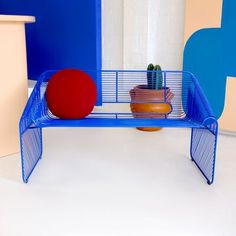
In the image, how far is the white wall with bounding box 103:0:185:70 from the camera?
152 cm

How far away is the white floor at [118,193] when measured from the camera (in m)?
0.74

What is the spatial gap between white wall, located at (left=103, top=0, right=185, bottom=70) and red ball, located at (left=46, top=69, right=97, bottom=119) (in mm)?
583

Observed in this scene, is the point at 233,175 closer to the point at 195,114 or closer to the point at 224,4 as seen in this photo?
the point at 195,114

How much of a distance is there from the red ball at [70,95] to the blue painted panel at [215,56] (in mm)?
566

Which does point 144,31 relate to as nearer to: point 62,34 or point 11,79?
point 62,34

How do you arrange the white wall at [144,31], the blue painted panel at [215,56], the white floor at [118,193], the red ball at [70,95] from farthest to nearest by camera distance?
1. the white wall at [144,31]
2. the blue painted panel at [215,56]
3. the red ball at [70,95]
4. the white floor at [118,193]

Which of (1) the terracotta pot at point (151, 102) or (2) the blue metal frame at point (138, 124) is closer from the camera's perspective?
(2) the blue metal frame at point (138, 124)

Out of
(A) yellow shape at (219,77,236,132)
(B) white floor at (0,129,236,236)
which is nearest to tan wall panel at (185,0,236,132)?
(A) yellow shape at (219,77,236,132)

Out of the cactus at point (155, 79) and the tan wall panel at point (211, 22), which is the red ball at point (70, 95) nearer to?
the cactus at point (155, 79)

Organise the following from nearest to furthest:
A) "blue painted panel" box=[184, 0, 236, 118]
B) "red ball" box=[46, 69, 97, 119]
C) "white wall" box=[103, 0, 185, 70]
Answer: "red ball" box=[46, 69, 97, 119] < "blue painted panel" box=[184, 0, 236, 118] < "white wall" box=[103, 0, 185, 70]

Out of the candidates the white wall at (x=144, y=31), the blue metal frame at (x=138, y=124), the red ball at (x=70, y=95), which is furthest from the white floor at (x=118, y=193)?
the white wall at (x=144, y=31)

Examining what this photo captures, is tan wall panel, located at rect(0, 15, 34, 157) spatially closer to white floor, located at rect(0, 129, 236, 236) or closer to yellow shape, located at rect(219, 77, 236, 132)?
white floor, located at rect(0, 129, 236, 236)

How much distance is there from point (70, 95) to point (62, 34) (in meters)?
0.80

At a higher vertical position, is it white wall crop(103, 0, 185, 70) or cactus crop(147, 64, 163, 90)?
white wall crop(103, 0, 185, 70)
